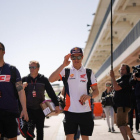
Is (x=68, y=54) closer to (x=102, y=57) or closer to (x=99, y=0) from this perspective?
(x=99, y=0)

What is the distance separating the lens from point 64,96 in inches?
219

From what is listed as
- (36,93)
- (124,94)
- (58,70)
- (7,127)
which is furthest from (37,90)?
(124,94)

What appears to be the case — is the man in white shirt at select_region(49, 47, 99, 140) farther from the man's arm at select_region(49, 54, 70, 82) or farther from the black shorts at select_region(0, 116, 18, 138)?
the black shorts at select_region(0, 116, 18, 138)

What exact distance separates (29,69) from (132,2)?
55.9ft

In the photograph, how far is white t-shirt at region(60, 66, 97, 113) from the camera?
207 inches

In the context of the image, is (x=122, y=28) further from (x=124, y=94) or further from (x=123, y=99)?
(x=123, y=99)

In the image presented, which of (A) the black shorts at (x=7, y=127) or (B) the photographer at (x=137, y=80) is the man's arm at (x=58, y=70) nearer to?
(A) the black shorts at (x=7, y=127)

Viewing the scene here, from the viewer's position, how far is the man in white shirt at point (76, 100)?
17.3 feet

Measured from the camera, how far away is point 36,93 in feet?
21.7

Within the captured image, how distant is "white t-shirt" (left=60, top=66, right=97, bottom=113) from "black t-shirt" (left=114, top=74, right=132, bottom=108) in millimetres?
2302

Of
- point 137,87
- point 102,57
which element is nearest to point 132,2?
point 137,87

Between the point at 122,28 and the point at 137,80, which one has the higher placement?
the point at 122,28

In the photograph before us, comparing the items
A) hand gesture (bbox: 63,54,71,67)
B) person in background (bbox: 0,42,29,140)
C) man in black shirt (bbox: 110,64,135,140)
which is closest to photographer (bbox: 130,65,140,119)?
man in black shirt (bbox: 110,64,135,140)

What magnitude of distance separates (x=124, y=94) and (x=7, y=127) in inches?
145
